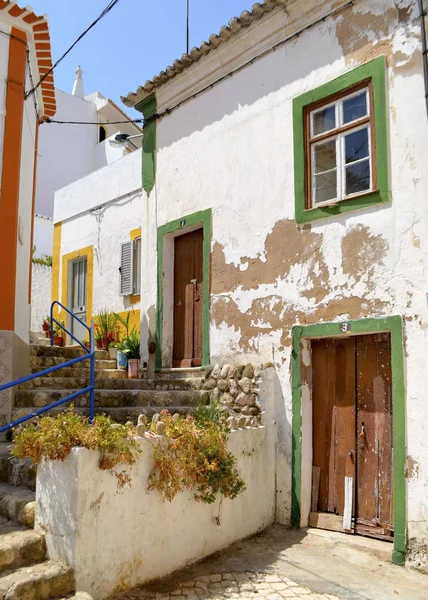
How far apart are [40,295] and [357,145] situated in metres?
12.3

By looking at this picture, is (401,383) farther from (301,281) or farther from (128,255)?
(128,255)

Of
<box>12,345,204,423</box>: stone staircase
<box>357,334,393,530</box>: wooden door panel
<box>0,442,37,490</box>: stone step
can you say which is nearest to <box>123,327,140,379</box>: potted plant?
<box>12,345,204,423</box>: stone staircase

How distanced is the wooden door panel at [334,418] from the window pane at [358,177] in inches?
65.7

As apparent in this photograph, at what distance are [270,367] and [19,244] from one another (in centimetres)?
365

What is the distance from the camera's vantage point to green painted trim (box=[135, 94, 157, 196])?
29.7 feet

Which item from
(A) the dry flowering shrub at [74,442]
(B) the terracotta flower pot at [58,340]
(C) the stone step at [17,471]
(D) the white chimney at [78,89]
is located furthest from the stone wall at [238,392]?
(D) the white chimney at [78,89]

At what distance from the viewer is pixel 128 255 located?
12.0 meters

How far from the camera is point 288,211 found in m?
6.89

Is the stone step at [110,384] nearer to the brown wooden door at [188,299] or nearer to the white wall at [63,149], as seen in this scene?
the brown wooden door at [188,299]

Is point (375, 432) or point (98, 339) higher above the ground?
point (98, 339)

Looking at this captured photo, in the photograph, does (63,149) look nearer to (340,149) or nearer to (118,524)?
(340,149)

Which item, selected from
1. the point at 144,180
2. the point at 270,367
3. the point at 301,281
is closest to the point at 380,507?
the point at 270,367

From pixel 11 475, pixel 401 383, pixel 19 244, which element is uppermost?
pixel 19 244

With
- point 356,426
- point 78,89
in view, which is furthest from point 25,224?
point 78,89
